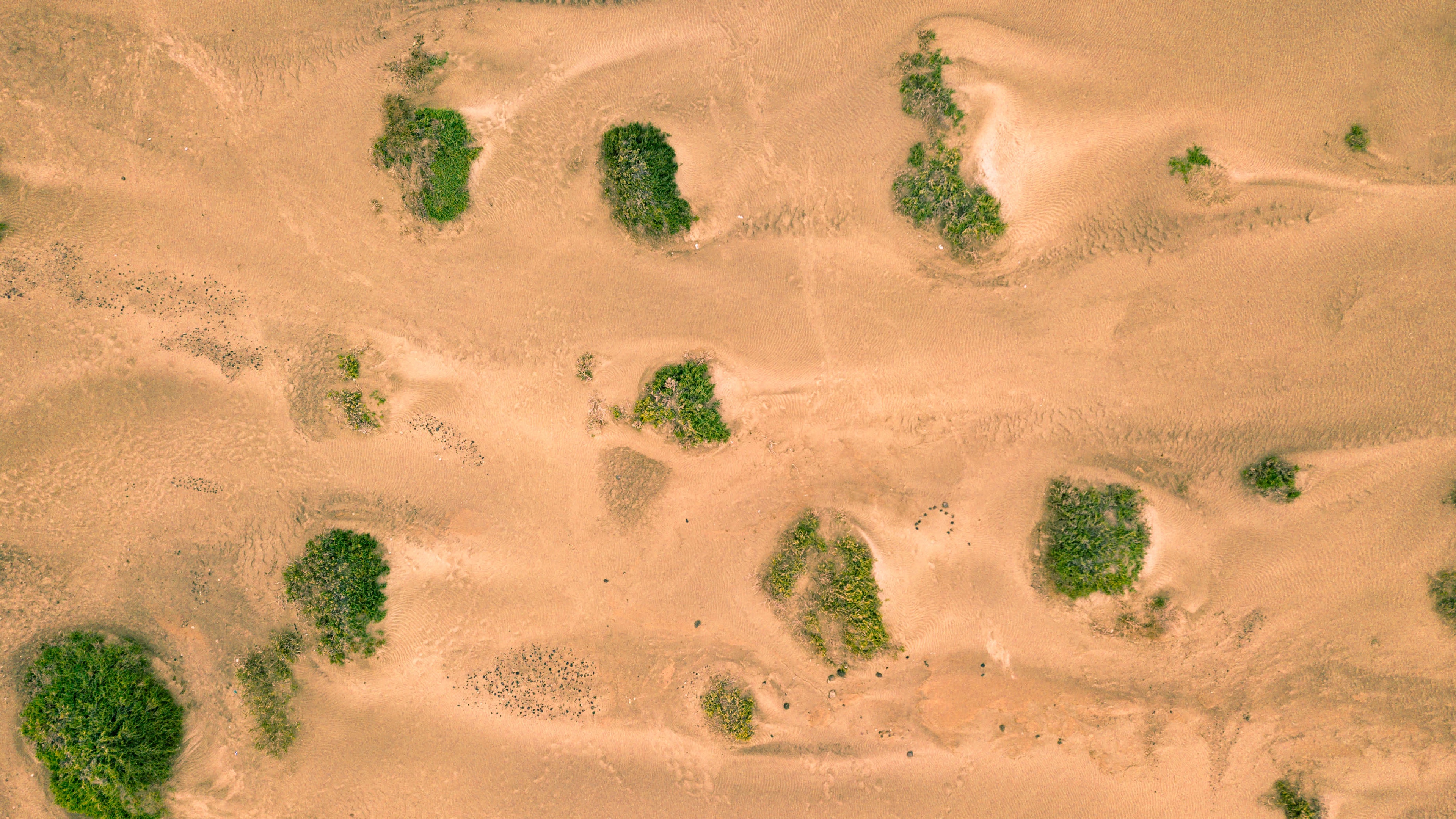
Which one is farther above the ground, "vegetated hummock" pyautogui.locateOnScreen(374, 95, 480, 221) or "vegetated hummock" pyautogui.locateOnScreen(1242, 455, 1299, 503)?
"vegetated hummock" pyautogui.locateOnScreen(374, 95, 480, 221)

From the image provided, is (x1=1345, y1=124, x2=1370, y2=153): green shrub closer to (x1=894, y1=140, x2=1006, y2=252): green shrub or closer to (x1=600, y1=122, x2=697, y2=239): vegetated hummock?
(x1=894, y1=140, x2=1006, y2=252): green shrub

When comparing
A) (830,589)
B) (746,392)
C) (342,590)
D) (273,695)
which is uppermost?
(746,392)

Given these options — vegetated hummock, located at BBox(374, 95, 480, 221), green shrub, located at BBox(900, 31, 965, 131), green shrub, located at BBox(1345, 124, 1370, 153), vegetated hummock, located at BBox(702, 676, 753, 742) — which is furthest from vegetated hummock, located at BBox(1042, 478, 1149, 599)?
vegetated hummock, located at BBox(374, 95, 480, 221)

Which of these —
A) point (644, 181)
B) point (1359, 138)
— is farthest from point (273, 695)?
point (1359, 138)

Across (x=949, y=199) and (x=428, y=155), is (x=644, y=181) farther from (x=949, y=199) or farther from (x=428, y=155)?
(x=949, y=199)

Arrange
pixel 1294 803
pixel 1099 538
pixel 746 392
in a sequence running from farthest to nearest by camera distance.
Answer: pixel 746 392
pixel 1294 803
pixel 1099 538

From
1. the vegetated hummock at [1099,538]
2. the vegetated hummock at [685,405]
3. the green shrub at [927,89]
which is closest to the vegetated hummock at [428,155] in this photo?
the vegetated hummock at [685,405]

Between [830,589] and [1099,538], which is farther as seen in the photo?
[830,589]

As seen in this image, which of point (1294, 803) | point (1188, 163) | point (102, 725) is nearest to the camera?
point (1188, 163)

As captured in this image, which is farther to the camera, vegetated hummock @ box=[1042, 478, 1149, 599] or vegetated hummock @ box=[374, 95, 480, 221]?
vegetated hummock @ box=[374, 95, 480, 221]
